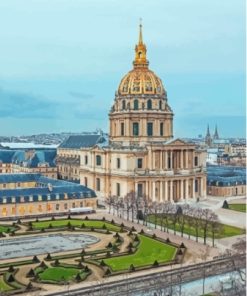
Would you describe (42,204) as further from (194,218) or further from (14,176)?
(194,218)

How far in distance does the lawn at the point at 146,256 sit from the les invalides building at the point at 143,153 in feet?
81.4

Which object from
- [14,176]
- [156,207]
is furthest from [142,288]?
[14,176]

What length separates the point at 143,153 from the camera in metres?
68.8

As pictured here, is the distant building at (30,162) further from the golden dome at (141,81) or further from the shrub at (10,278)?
the shrub at (10,278)

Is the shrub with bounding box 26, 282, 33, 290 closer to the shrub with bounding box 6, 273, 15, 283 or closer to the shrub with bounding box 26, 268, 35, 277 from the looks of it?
the shrub with bounding box 6, 273, 15, 283

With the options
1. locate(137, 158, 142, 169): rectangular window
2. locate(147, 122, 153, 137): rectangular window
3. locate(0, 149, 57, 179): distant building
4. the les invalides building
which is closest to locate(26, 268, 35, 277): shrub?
the les invalides building

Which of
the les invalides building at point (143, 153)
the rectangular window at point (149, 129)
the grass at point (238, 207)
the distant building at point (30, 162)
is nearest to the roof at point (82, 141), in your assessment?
the distant building at point (30, 162)

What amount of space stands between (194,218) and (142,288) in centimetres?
2022

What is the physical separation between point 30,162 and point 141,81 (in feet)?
85.4

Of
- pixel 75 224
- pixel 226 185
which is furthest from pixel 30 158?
pixel 75 224

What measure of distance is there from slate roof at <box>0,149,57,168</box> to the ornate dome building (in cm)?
1887

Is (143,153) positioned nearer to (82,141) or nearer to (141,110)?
(141,110)

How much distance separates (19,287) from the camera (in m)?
30.1

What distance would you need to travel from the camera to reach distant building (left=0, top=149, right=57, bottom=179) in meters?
88.9
